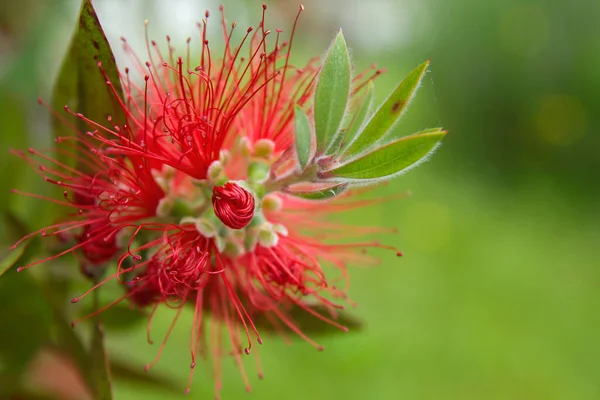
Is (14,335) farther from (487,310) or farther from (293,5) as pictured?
(293,5)

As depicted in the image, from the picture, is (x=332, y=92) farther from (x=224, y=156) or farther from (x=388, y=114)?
(x=224, y=156)

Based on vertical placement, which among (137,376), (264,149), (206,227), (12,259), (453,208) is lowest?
(137,376)

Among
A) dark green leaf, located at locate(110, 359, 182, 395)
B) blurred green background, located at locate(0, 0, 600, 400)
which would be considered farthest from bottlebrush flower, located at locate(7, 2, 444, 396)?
dark green leaf, located at locate(110, 359, 182, 395)

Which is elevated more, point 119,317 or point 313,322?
point 313,322

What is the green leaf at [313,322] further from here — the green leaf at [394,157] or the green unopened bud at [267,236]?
the green leaf at [394,157]

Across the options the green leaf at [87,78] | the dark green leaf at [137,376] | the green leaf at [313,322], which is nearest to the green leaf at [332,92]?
the green leaf at [87,78]

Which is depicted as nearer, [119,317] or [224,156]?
[224,156]

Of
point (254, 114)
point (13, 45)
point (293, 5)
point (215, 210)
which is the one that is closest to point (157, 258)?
point (215, 210)

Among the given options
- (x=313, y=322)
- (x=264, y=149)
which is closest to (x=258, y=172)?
(x=264, y=149)
